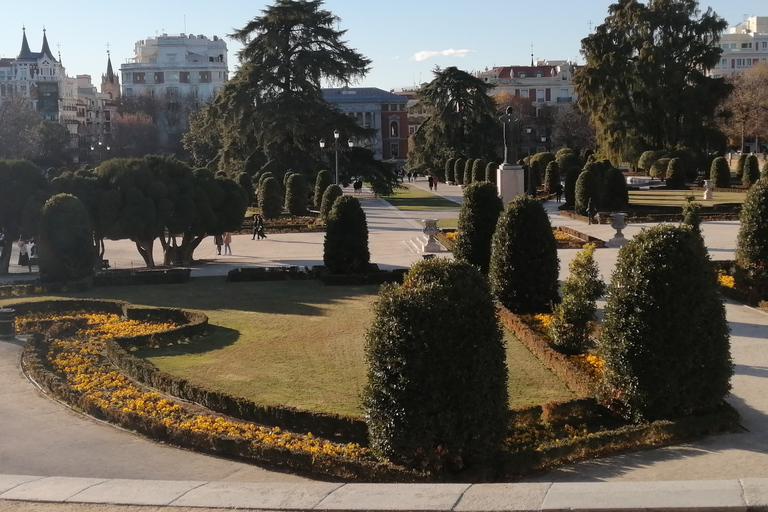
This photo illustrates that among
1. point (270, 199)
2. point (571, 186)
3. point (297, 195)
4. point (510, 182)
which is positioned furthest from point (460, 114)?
point (510, 182)

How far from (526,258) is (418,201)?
29433 mm

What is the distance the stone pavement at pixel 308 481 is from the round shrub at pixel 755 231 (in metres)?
1.93

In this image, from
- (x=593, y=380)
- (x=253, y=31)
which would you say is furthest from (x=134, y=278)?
(x=253, y=31)

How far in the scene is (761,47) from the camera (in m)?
110

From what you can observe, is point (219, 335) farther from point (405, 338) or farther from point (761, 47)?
point (761, 47)

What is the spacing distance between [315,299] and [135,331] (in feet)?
12.2

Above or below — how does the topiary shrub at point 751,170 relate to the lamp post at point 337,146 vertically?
below

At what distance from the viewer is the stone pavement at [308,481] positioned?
5.81m

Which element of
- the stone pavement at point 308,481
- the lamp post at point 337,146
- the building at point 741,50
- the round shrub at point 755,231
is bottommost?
the stone pavement at point 308,481

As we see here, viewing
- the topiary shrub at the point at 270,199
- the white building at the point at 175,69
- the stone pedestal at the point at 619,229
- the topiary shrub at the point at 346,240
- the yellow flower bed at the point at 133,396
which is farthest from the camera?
the white building at the point at 175,69

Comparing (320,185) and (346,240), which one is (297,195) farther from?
(346,240)

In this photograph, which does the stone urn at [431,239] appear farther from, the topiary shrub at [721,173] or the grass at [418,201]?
the topiary shrub at [721,173]

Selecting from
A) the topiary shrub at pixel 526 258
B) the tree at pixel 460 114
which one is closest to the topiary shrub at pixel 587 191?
the topiary shrub at pixel 526 258

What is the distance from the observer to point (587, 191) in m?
30.7
